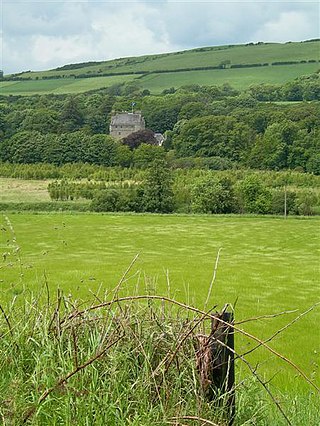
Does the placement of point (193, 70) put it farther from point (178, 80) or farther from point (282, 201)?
point (282, 201)

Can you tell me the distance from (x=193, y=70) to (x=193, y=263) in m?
115

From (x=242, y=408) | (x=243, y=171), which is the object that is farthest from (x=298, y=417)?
(x=243, y=171)

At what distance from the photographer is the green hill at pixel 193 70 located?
404 ft

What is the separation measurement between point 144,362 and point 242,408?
698 mm

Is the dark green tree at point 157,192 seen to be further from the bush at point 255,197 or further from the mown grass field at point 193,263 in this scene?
the mown grass field at point 193,263

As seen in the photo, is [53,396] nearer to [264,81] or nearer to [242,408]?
[242,408]

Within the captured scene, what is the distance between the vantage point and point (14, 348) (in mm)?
3779

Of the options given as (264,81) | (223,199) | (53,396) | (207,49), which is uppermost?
(207,49)

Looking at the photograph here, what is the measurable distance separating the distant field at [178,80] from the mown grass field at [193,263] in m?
76.6

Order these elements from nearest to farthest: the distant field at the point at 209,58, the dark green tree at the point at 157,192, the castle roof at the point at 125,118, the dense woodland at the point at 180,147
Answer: the dense woodland at the point at 180,147 < the dark green tree at the point at 157,192 < the castle roof at the point at 125,118 < the distant field at the point at 209,58

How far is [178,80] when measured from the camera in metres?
126

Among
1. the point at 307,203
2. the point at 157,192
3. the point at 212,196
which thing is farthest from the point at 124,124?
the point at 307,203

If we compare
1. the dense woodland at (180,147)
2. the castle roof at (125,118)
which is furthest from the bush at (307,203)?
the castle roof at (125,118)

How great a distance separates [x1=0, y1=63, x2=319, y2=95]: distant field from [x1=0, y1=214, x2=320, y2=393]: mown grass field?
7663 centimetres
